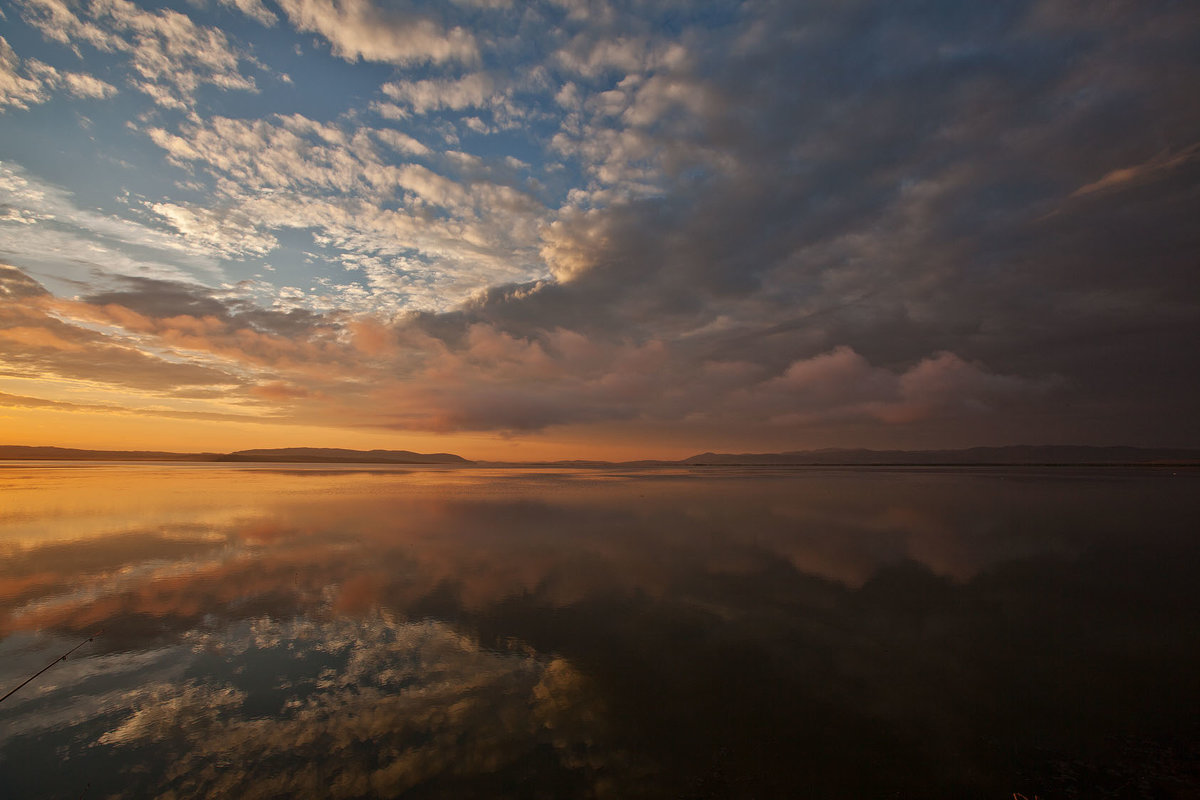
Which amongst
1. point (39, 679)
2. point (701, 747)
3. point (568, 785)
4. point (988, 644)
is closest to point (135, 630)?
point (39, 679)

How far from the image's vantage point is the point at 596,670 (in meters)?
9.78

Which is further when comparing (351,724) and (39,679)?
(39,679)

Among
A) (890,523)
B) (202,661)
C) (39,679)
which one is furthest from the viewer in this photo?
(890,523)

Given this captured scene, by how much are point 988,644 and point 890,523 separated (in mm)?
19572

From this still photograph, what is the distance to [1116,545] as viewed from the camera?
2252cm

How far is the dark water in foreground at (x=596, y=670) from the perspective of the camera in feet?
22.2

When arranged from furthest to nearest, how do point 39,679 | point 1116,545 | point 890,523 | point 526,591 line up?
point 890,523 < point 1116,545 < point 526,591 < point 39,679

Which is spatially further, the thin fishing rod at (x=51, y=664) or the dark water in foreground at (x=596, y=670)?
the thin fishing rod at (x=51, y=664)

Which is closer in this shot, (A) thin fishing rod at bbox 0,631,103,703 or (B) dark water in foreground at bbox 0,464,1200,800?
(B) dark water in foreground at bbox 0,464,1200,800

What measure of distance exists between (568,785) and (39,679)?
10484 mm

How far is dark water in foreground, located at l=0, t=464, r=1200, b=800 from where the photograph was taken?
6.78 meters

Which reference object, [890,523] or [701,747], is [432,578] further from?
[890,523]

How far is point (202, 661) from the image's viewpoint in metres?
10.1

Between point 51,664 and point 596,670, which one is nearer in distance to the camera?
point 596,670
